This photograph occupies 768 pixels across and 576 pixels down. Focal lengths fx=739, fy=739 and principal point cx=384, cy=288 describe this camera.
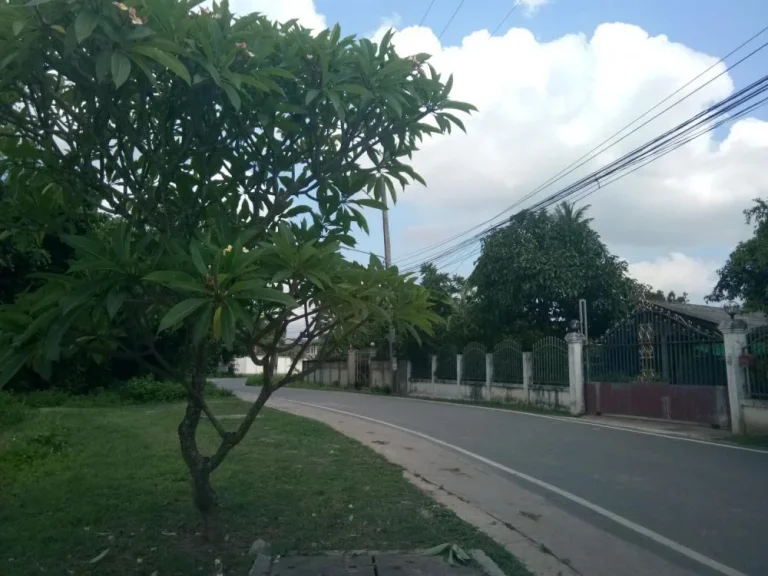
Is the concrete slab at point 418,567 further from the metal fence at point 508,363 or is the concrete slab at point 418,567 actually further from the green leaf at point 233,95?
the metal fence at point 508,363

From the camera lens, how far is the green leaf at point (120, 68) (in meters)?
3.58

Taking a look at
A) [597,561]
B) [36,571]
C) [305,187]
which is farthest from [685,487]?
[36,571]

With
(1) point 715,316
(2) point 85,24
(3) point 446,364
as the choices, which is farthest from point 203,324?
(3) point 446,364

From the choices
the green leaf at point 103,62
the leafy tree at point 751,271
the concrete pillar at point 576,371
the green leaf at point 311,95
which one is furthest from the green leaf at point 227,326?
the concrete pillar at point 576,371

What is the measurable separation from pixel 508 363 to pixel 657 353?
794 cm

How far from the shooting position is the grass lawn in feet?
18.1

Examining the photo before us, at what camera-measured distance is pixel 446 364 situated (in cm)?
3091

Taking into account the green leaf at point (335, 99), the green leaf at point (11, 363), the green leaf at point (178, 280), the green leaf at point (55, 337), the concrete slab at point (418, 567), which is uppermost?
the green leaf at point (335, 99)

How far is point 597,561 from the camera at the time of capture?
6.00 metres

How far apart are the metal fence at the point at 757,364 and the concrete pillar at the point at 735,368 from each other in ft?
0.42

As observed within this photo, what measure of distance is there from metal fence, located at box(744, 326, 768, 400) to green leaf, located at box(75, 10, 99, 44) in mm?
13894

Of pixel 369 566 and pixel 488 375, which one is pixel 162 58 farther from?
pixel 488 375

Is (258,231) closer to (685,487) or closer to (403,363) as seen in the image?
(685,487)

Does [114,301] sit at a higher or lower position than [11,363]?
higher
